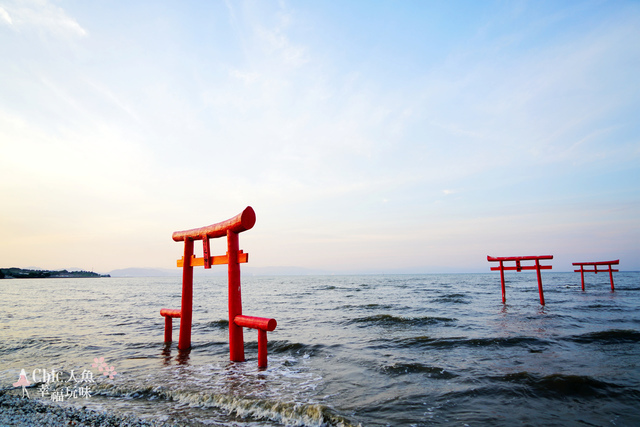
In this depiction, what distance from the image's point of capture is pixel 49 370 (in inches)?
269

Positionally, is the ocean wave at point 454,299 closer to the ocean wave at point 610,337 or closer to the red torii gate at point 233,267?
the ocean wave at point 610,337

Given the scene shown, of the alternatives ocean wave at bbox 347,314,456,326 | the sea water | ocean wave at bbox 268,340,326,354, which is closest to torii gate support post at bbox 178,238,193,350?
the sea water

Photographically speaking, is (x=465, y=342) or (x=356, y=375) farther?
(x=465, y=342)

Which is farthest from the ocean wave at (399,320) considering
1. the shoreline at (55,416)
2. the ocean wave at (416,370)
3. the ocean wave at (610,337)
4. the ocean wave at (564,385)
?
the shoreline at (55,416)

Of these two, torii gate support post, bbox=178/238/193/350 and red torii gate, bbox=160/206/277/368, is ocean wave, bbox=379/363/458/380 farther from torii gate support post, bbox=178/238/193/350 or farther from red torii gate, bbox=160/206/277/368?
torii gate support post, bbox=178/238/193/350

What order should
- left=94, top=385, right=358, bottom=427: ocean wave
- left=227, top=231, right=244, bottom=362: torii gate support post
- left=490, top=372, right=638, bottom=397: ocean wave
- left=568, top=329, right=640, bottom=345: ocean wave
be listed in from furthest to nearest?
left=568, top=329, right=640, bottom=345: ocean wave, left=227, top=231, right=244, bottom=362: torii gate support post, left=490, top=372, right=638, bottom=397: ocean wave, left=94, top=385, right=358, bottom=427: ocean wave

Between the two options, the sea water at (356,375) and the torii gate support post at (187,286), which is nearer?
the sea water at (356,375)

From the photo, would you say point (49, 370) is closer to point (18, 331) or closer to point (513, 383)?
point (18, 331)

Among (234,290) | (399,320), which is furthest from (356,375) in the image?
(399,320)

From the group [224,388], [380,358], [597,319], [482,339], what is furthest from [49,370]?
[597,319]

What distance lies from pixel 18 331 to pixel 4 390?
8876 millimetres

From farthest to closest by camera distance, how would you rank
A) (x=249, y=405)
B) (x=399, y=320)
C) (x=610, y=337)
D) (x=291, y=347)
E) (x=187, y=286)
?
(x=399, y=320) < (x=610, y=337) < (x=291, y=347) < (x=187, y=286) < (x=249, y=405)

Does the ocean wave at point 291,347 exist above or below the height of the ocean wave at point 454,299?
above

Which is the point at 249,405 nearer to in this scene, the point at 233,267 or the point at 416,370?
the point at 233,267
